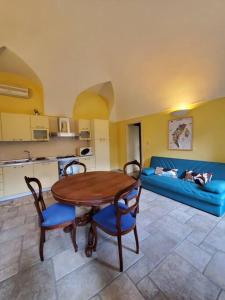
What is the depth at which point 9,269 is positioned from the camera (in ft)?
4.73

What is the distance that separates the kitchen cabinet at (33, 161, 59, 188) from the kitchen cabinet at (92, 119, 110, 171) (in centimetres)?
149

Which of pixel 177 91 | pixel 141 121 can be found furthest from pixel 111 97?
pixel 177 91

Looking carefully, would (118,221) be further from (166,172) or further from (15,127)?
(15,127)

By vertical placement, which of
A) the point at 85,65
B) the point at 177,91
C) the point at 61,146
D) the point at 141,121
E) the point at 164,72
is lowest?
the point at 61,146

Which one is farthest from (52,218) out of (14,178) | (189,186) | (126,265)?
(189,186)

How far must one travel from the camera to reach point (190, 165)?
10.9 feet

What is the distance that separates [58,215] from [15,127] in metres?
2.94

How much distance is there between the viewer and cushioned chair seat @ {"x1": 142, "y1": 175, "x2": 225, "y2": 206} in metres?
2.31

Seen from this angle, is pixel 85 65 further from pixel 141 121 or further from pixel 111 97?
pixel 141 121

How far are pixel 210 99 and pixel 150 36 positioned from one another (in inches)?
73.4

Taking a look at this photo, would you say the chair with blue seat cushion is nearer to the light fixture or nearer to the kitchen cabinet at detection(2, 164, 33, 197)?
the kitchen cabinet at detection(2, 164, 33, 197)

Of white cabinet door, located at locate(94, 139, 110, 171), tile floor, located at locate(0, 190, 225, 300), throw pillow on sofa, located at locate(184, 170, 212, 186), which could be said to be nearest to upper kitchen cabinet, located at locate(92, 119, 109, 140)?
white cabinet door, located at locate(94, 139, 110, 171)

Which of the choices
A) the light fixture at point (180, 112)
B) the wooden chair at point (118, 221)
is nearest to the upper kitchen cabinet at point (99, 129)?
the light fixture at point (180, 112)

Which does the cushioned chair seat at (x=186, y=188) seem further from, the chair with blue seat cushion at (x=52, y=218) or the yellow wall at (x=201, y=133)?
the chair with blue seat cushion at (x=52, y=218)
